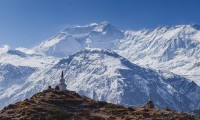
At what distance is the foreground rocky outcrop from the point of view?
91.1m

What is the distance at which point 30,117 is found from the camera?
89188 millimetres

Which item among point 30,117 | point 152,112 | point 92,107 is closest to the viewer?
point 30,117

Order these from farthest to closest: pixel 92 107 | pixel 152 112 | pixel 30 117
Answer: pixel 92 107
pixel 152 112
pixel 30 117

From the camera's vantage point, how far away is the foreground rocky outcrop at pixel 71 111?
299 feet

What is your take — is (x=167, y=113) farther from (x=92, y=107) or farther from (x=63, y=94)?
(x=63, y=94)

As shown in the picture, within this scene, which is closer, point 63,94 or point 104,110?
point 104,110

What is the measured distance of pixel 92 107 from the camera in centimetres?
10281

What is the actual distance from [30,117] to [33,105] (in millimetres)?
6727

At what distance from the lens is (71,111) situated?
97.4m

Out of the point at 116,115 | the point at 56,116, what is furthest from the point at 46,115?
the point at 116,115

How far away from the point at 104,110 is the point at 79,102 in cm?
580

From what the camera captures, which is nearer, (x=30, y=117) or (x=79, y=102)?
(x=30, y=117)

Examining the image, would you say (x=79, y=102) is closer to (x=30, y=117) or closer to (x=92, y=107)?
(x=92, y=107)

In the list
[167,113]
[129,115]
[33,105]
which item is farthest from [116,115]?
[33,105]
